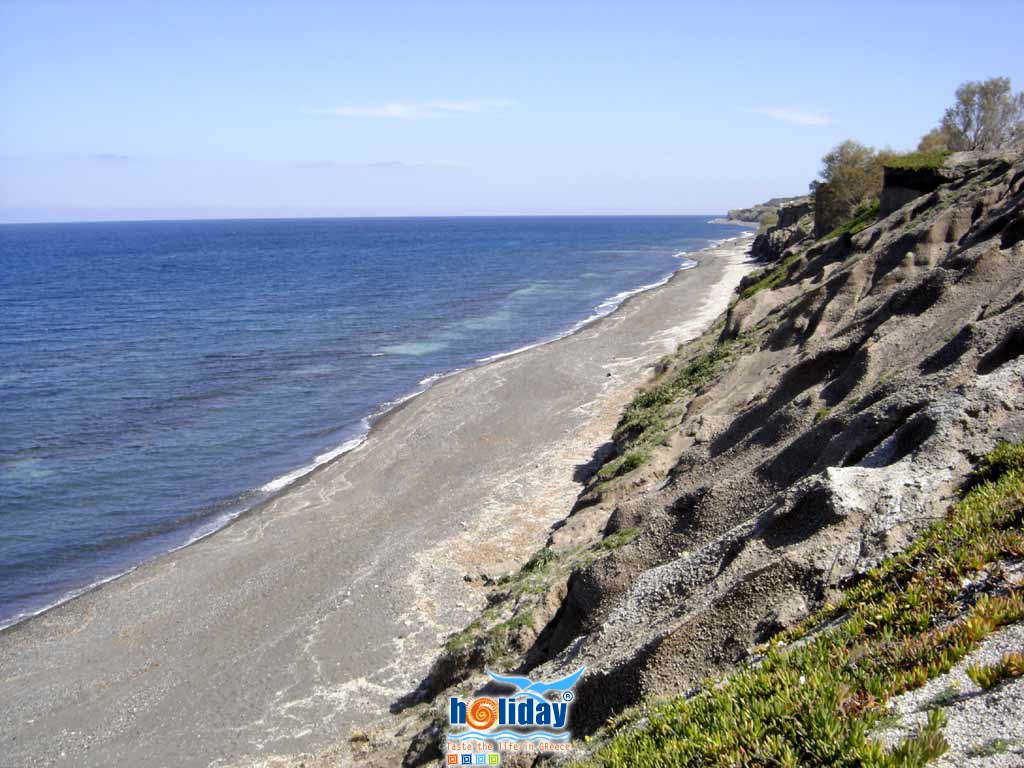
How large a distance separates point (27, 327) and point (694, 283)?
205 ft

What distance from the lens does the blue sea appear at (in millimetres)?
27797

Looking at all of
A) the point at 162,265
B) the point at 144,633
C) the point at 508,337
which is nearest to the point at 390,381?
the point at 508,337

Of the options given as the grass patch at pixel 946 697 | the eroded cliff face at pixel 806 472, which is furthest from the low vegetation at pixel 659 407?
the grass patch at pixel 946 697

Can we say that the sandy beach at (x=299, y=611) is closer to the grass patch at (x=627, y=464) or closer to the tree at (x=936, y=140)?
the grass patch at (x=627, y=464)

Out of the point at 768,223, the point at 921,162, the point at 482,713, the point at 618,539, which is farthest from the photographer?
the point at 768,223

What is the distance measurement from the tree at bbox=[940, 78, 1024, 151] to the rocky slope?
37.8 m

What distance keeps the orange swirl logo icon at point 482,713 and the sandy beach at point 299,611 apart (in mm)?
4625

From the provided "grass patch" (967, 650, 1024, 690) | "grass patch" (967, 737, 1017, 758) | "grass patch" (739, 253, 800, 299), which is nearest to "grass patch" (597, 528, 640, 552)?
"grass patch" (967, 650, 1024, 690)

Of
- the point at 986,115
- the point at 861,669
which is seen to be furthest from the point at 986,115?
the point at 861,669

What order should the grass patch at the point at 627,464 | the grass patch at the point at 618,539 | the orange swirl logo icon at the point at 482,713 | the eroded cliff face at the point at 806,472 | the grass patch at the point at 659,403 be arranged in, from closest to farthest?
the eroded cliff face at the point at 806,472 < the orange swirl logo icon at the point at 482,713 < the grass patch at the point at 618,539 < the grass patch at the point at 627,464 < the grass patch at the point at 659,403

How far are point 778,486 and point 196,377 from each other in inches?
1649

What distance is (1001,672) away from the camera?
235 inches

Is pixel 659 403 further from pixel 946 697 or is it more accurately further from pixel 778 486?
pixel 946 697

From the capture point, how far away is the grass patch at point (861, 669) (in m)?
6.00
